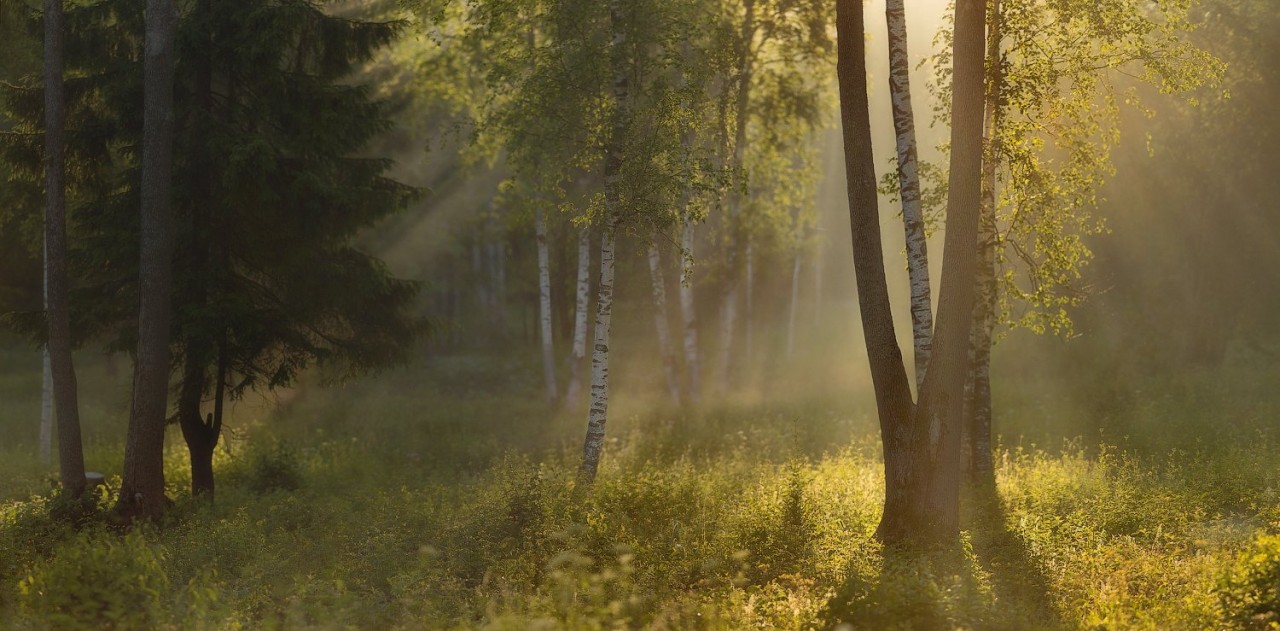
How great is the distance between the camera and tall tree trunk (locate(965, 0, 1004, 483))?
12898mm

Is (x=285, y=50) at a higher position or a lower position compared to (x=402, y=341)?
higher

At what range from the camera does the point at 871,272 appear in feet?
35.9

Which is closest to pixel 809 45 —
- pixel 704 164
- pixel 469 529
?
pixel 704 164

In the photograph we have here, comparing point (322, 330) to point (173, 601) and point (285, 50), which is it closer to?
point (285, 50)

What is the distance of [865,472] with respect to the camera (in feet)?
50.4

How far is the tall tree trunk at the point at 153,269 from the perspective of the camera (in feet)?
46.3

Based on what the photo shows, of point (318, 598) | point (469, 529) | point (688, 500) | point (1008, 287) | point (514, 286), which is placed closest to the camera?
point (318, 598)

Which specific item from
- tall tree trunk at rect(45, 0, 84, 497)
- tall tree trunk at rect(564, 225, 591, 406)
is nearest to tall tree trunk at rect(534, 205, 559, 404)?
tall tree trunk at rect(564, 225, 591, 406)

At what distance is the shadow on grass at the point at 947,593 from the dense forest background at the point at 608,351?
0.05m

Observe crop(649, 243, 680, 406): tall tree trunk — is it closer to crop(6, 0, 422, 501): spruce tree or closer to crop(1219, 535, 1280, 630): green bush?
crop(6, 0, 422, 501): spruce tree

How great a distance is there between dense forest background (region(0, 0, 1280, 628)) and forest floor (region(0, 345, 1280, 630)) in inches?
2.4

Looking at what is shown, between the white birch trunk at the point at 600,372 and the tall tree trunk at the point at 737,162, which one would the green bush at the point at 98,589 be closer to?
the white birch trunk at the point at 600,372

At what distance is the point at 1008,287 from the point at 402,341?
36.4 ft


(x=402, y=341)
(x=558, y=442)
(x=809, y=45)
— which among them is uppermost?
(x=809, y=45)
